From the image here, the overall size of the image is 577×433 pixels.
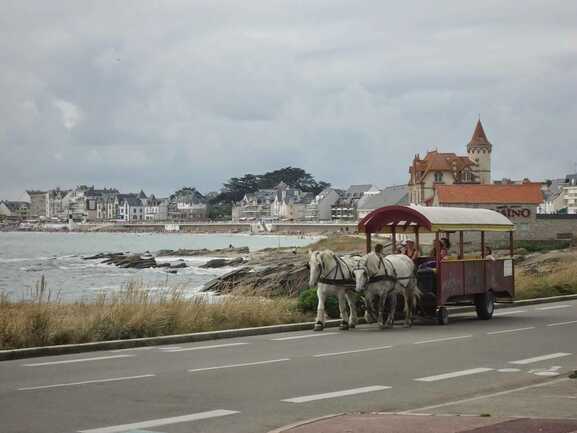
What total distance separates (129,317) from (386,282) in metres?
5.47

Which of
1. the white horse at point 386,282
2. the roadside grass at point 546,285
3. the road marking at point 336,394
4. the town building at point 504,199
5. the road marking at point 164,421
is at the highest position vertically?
the town building at point 504,199

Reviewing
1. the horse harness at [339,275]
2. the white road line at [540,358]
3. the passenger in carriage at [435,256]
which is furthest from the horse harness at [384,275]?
the white road line at [540,358]

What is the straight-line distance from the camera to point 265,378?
1351 centimetres

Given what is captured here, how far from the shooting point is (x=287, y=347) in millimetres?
17625

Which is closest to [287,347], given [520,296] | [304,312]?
[304,312]

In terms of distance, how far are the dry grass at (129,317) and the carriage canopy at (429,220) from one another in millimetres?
2831

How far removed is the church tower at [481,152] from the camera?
168 metres

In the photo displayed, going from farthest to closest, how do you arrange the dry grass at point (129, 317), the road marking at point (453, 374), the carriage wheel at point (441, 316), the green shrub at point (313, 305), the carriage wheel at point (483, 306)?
the carriage wheel at point (483, 306)
the green shrub at point (313, 305)
the carriage wheel at point (441, 316)
the dry grass at point (129, 317)
the road marking at point (453, 374)

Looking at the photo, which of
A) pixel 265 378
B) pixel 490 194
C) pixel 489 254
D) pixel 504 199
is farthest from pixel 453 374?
pixel 490 194

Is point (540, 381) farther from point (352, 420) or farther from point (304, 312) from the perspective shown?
point (304, 312)

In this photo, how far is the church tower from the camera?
551 ft

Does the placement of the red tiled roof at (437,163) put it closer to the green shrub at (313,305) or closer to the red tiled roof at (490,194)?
the red tiled roof at (490,194)

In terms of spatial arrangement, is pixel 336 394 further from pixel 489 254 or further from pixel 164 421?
pixel 489 254

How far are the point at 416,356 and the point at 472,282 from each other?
752cm
